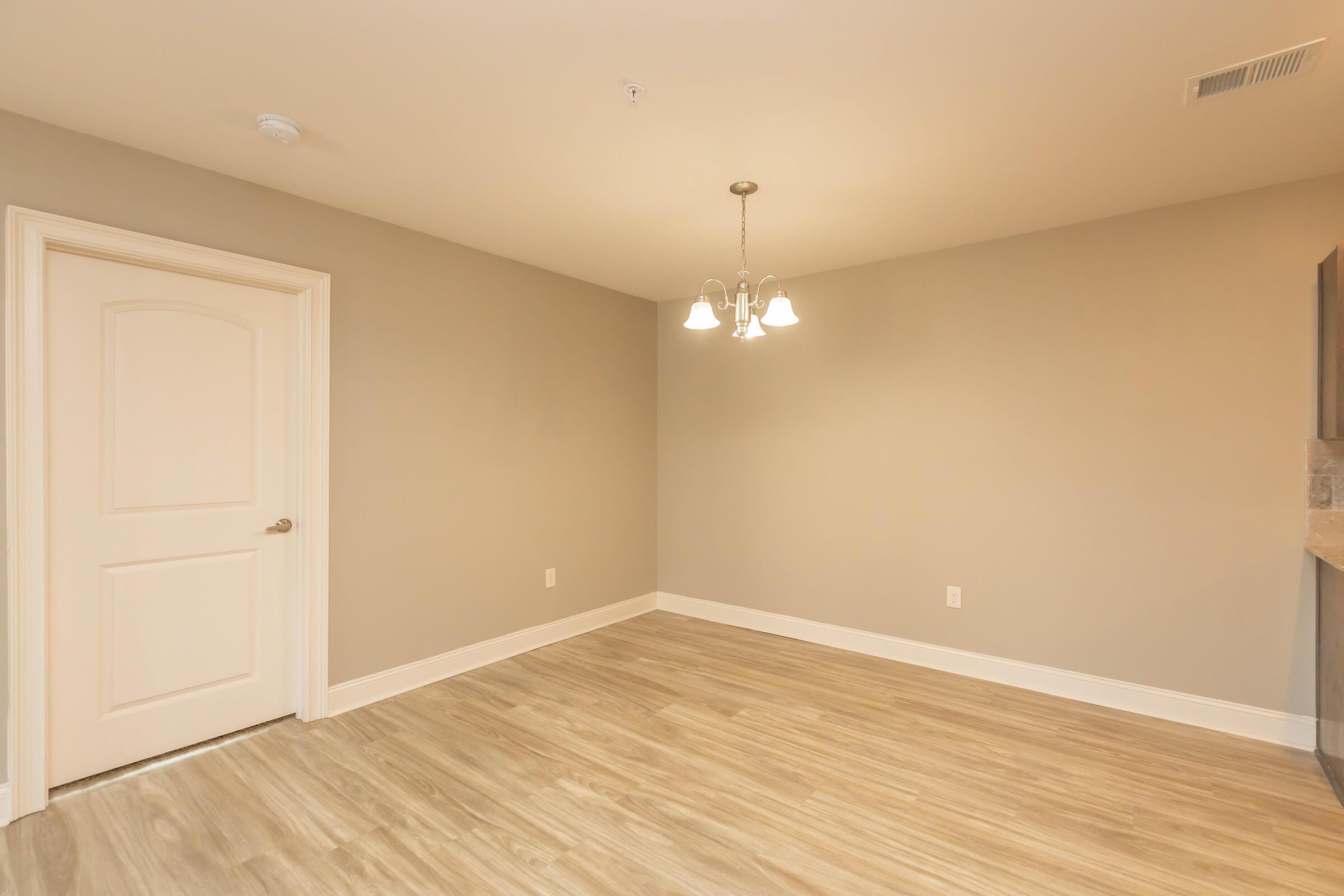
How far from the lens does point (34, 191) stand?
91.7 inches

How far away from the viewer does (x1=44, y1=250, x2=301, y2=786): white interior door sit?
2463 millimetres

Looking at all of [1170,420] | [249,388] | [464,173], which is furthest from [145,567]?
[1170,420]

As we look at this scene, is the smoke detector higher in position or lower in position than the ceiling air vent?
lower

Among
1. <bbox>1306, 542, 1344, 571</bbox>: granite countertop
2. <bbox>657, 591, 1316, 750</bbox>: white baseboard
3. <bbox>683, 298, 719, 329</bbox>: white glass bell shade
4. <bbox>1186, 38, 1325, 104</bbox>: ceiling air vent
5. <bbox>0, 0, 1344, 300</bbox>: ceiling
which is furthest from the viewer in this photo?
<bbox>657, 591, 1316, 750</bbox>: white baseboard

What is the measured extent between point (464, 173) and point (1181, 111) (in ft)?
9.25

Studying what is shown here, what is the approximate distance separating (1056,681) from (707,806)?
2.26 m

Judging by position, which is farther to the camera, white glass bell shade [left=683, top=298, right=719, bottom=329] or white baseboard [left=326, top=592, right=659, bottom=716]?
white baseboard [left=326, top=592, right=659, bottom=716]

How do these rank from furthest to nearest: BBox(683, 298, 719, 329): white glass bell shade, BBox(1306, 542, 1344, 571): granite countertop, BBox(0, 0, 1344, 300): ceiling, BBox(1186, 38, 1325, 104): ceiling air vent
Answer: BBox(683, 298, 719, 329): white glass bell shade → BBox(1306, 542, 1344, 571): granite countertop → BBox(1186, 38, 1325, 104): ceiling air vent → BBox(0, 0, 1344, 300): ceiling

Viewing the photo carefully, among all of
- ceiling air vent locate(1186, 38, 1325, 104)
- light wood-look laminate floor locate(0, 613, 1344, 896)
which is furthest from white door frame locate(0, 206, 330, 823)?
ceiling air vent locate(1186, 38, 1325, 104)

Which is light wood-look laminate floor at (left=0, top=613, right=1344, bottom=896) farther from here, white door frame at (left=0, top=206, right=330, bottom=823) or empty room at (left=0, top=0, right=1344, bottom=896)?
white door frame at (left=0, top=206, right=330, bottom=823)

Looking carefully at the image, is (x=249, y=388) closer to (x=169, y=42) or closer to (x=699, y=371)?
(x=169, y=42)

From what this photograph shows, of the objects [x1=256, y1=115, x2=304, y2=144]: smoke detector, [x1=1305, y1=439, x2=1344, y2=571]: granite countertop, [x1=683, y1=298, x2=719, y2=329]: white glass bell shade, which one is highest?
[x1=256, y1=115, x2=304, y2=144]: smoke detector

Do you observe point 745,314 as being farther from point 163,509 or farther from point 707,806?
point 163,509

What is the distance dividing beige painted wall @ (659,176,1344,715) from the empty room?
0.02 metres
